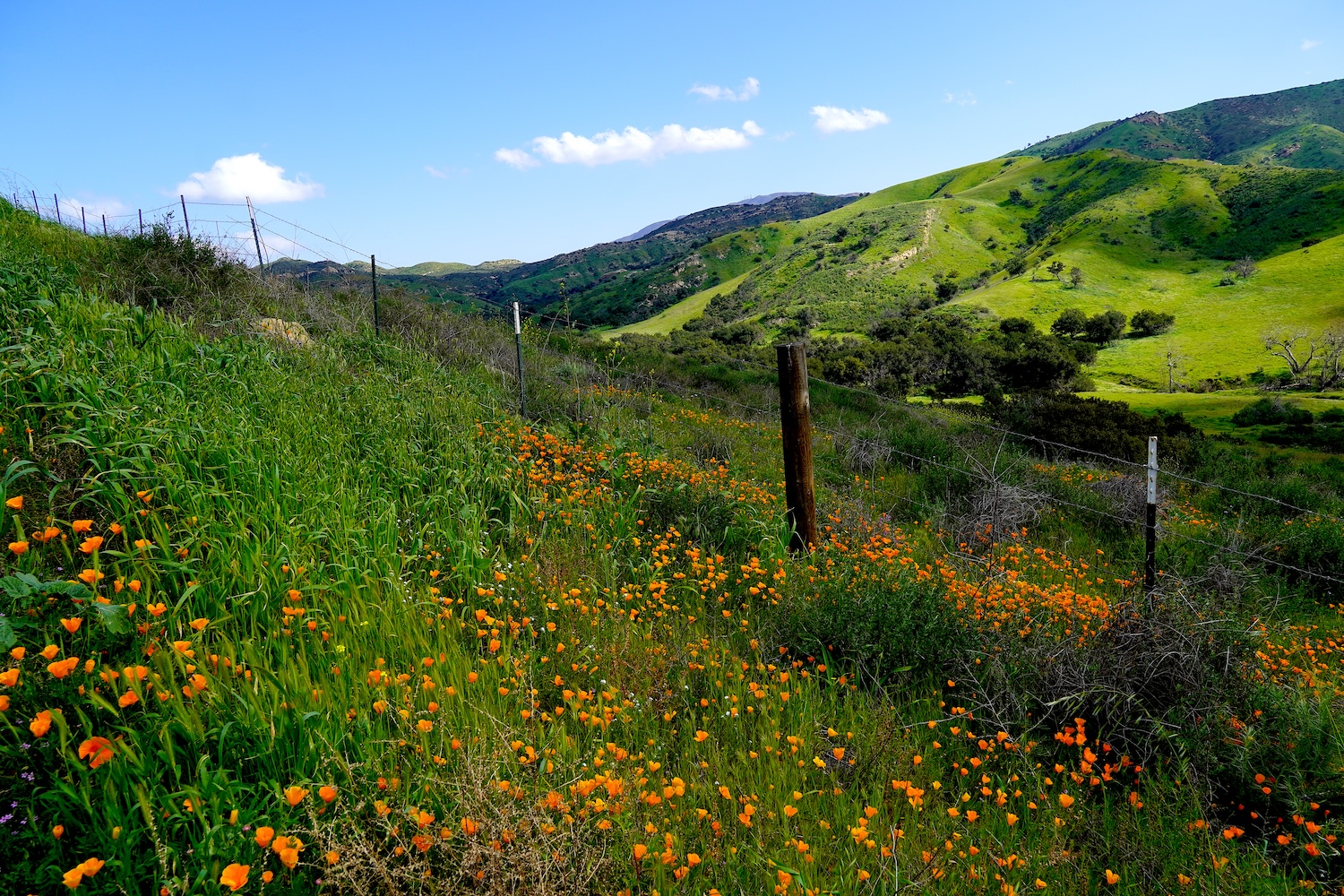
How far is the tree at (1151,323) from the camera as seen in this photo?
47.8m

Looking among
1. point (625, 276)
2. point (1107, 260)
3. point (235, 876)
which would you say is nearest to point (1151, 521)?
point (235, 876)

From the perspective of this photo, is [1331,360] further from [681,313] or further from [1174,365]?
[681,313]

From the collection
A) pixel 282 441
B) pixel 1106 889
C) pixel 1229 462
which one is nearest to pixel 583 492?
pixel 282 441

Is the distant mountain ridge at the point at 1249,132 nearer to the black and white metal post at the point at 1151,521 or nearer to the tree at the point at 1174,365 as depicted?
the tree at the point at 1174,365

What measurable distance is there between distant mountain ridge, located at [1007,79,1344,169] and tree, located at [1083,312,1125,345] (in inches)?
5151

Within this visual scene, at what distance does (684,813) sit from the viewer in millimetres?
2410

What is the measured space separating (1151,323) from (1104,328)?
17.2ft

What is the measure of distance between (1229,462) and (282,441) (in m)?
17.3

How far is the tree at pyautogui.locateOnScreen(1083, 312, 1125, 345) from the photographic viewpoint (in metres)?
46.1

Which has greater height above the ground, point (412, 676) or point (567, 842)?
point (412, 676)

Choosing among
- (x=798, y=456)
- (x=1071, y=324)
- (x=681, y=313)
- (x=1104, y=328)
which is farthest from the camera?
(x=681, y=313)

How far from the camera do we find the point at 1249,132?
→ 159 m

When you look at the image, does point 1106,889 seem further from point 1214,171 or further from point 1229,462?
point 1214,171

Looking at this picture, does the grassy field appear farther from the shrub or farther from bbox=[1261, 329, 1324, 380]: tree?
the shrub
